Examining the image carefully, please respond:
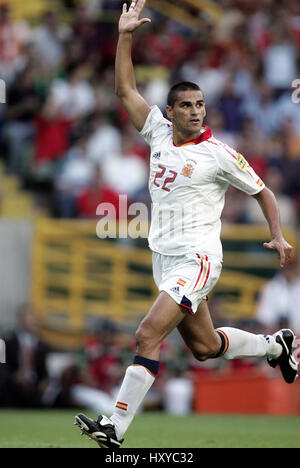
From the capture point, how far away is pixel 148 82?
17.6 metres

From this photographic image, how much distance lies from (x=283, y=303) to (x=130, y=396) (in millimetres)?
7328

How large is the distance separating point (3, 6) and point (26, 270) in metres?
5.53

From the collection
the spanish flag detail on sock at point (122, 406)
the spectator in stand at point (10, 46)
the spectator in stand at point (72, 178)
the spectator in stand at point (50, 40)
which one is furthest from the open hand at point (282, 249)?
the spectator in stand at point (50, 40)

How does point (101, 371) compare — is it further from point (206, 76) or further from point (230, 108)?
point (206, 76)

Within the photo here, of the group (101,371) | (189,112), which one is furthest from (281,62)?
(189,112)

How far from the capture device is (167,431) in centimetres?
1005

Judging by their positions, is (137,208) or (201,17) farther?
(201,17)

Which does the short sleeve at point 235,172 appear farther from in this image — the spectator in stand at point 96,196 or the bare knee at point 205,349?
the spectator in stand at point 96,196

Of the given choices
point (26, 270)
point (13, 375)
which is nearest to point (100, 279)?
point (26, 270)

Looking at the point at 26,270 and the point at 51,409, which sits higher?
the point at 26,270

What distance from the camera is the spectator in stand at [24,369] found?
13805mm
